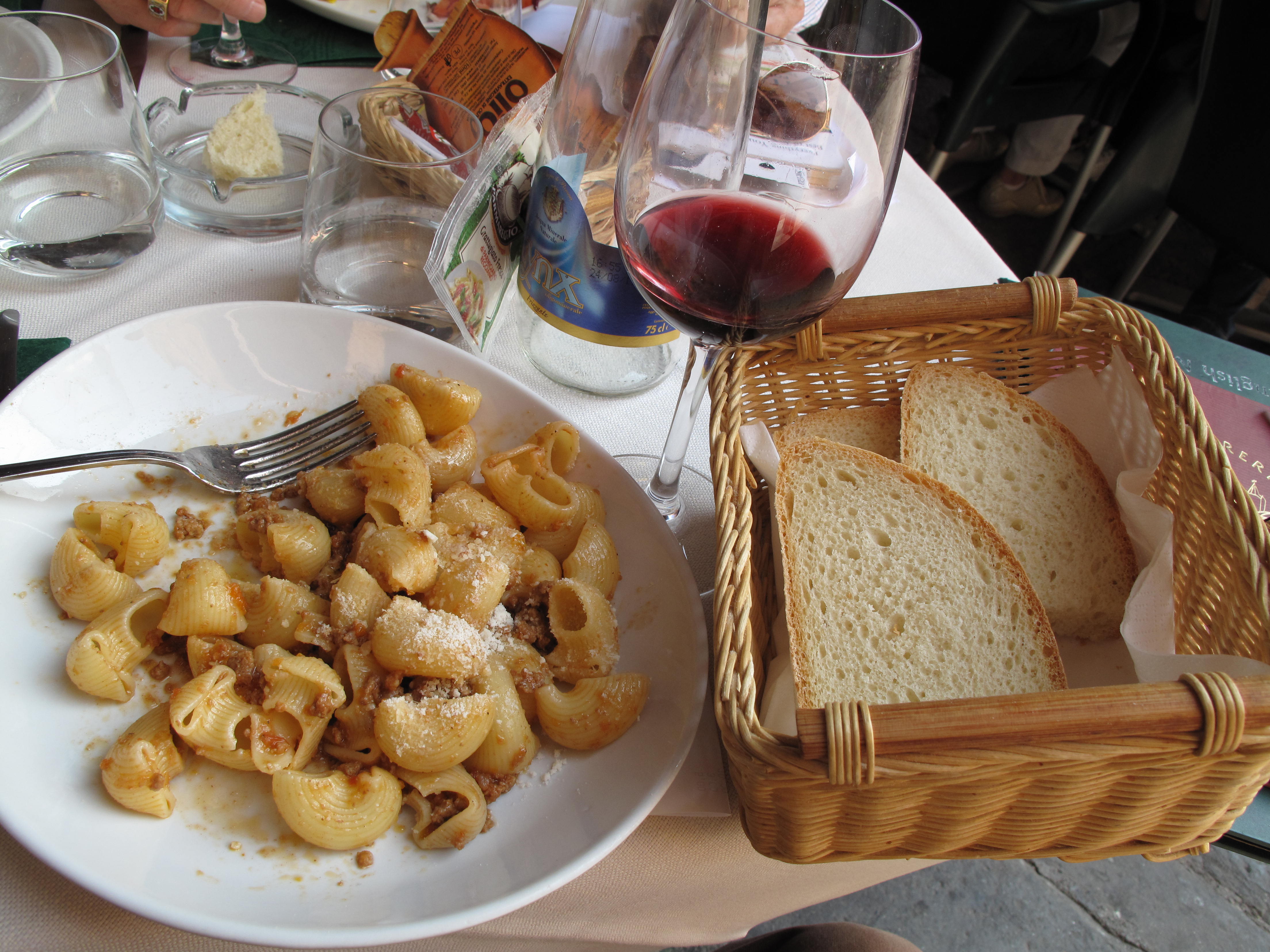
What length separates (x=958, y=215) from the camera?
153 cm

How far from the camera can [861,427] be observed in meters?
1.07

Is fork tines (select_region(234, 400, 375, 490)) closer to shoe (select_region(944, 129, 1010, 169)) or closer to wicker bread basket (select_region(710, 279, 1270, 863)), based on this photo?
wicker bread basket (select_region(710, 279, 1270, 863))

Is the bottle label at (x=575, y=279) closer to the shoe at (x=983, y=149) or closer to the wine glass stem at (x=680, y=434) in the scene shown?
the wine glass stem at (x=680, y=434)

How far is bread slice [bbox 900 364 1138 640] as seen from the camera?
0.98 meters

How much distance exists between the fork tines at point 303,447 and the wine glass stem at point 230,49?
80 centimetres

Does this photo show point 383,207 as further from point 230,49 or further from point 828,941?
point 828,941

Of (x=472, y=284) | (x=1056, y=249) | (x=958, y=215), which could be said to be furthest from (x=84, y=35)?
(x=1056, y=249)

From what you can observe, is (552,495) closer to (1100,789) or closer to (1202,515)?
(1100,789)

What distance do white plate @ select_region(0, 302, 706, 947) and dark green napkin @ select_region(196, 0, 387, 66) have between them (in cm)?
74

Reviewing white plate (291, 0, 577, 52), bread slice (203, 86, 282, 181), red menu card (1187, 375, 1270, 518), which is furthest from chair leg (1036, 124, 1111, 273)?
bread slice (203, 86, 282, 181)

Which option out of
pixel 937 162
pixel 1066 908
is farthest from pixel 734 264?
pixel 937 162

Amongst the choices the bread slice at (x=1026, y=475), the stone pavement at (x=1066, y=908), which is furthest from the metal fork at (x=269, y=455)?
the stone pavement at (x=1066, y=908)

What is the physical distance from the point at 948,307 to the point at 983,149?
3029 millimetres

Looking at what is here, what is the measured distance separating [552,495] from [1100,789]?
0.55m
